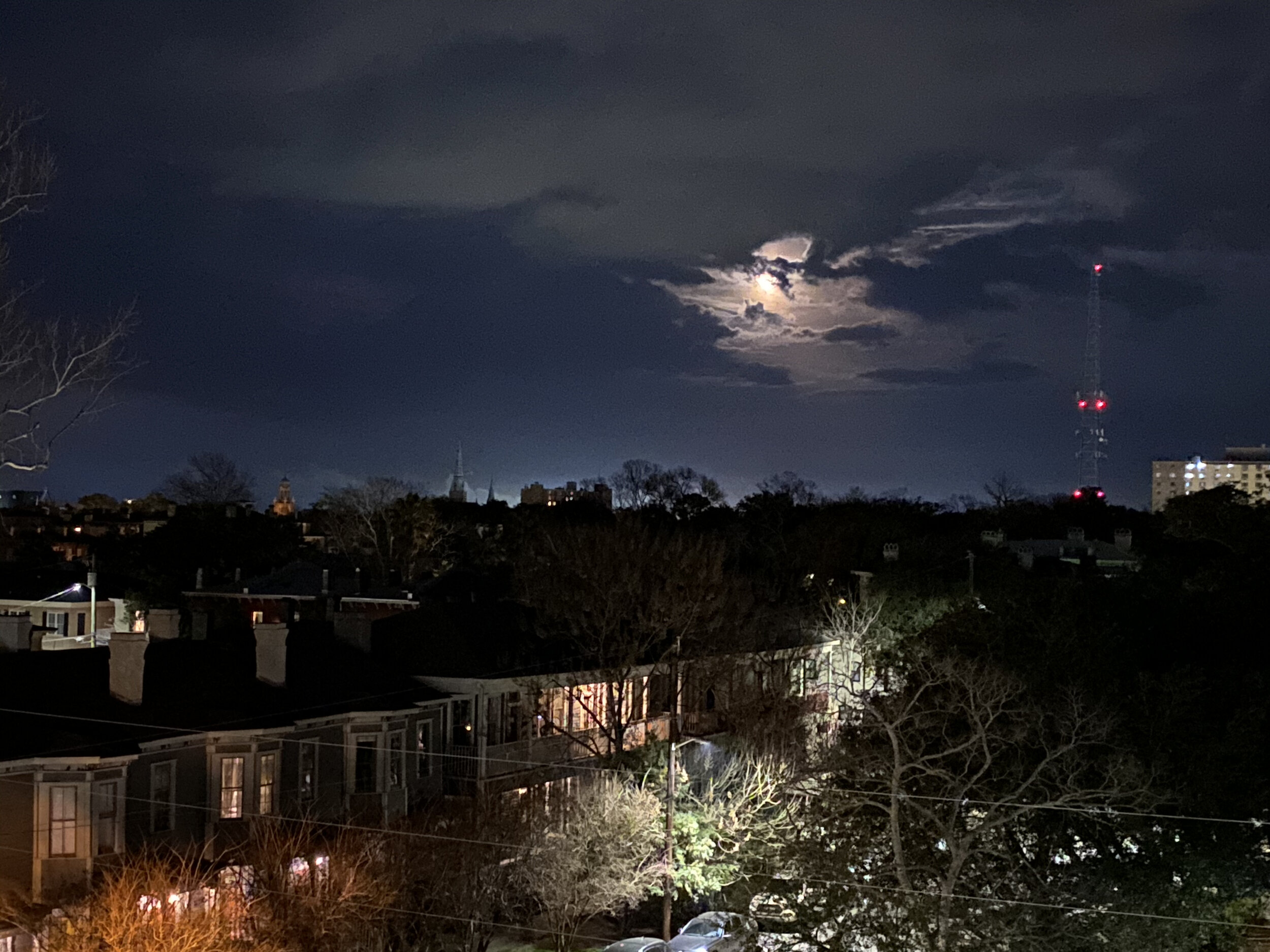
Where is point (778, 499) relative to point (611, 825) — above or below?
above

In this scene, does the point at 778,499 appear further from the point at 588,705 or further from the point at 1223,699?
the point at 1223,699

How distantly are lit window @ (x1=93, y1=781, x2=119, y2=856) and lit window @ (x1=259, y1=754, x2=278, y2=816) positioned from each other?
4.27 m

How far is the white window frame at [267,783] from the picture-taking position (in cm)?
3100

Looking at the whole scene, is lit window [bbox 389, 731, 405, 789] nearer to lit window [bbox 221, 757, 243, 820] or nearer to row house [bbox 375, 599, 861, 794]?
row house [bbox 375, 599, 861, 794]

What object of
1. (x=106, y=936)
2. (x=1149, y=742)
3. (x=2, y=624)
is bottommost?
(x=106, y=936)

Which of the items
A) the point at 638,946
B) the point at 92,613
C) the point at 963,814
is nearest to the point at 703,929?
the point at 638,946

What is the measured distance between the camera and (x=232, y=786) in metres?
30.7

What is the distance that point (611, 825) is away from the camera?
30812 mm

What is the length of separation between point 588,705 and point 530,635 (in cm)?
381

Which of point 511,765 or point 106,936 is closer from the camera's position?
point 106,936

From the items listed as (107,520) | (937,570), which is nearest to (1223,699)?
(937,570)

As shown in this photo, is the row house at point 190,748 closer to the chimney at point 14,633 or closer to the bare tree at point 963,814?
the chimney at point 14,633

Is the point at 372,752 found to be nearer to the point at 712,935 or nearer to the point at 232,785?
the point at 232,785

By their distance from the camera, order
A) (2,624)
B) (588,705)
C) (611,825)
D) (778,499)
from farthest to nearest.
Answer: (778,499) < (588,705) < (2,624) < (611,825)
